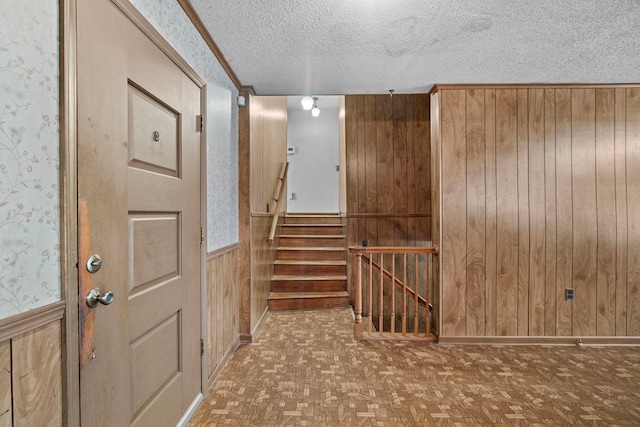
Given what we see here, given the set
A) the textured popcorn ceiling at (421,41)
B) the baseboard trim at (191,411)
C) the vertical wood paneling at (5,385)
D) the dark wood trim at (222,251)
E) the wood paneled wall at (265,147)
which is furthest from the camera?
the wood paneled wall at (265,147)

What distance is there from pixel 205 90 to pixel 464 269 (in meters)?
2.45

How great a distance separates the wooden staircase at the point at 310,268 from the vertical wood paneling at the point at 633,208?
263 centimetres

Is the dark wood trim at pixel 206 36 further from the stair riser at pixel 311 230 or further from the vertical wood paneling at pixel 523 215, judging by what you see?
the stair riser at pixel 311 230

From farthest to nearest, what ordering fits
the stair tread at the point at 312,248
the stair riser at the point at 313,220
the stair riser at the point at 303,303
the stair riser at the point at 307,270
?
the stair riser at the point at 313,220, the stair tread at the point at 312,248, the stair riser at the point at 307,270, the stair riser at the point at 303,303

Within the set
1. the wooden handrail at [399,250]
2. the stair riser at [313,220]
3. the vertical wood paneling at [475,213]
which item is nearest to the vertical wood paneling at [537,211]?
the vertical wood paneling at [475,213]

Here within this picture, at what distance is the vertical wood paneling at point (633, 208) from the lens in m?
2.88

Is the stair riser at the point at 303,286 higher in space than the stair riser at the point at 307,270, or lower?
lower

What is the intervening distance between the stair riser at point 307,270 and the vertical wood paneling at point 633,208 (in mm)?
2837

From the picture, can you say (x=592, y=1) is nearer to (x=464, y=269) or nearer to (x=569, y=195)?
(x=569, y=195)

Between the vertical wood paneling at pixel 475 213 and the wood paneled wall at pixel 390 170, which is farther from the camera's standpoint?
the wood paneled wall at pixel 390 170

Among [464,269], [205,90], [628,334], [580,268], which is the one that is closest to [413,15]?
[205,90]

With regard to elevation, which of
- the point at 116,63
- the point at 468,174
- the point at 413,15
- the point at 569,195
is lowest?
the point at 569,195

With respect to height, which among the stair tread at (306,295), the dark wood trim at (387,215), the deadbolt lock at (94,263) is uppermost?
the dark wood trim at (387,215)

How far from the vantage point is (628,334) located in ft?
9.45
